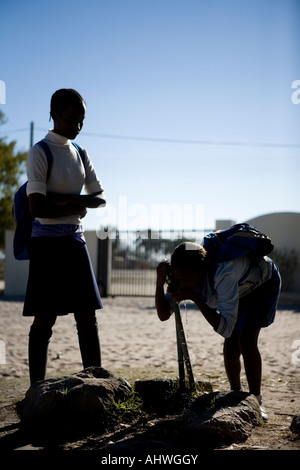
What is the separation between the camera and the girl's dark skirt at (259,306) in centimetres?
361

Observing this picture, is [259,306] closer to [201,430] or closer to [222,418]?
[222,418]

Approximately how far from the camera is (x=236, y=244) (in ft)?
11.3

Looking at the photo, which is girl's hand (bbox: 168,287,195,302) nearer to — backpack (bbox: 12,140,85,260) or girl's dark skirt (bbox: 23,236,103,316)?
girl's dark skirt (bbox: 23,236,103,316)

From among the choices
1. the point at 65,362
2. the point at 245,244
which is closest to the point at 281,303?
the point at 65,362

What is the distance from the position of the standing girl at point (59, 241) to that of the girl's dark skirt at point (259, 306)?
99 cm

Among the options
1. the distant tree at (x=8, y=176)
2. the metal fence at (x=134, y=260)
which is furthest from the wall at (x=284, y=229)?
the distant tree at (x=8, y=176)

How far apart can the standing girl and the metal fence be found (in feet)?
42.2

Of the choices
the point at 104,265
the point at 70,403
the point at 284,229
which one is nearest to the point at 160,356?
the point at 70,403

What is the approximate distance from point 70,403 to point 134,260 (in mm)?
14603

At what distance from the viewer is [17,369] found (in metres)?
5.45

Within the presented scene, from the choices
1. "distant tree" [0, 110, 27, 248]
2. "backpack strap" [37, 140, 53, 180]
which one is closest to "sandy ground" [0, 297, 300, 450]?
"backpack strap" [37, 140, 53, 180]

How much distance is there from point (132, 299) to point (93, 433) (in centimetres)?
1315

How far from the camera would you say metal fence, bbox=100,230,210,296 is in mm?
17000

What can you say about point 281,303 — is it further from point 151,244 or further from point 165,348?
point 165,348
